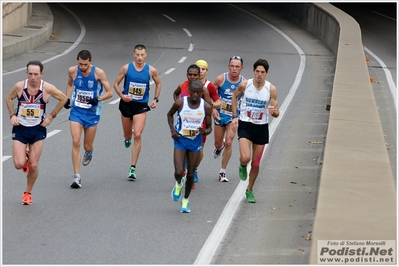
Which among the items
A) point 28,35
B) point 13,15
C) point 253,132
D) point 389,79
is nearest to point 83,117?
point 253,132

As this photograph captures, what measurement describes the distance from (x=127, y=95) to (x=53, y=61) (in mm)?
14633

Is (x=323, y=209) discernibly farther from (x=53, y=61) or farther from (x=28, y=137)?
(x=53, y=61)

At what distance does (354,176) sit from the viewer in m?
9.13

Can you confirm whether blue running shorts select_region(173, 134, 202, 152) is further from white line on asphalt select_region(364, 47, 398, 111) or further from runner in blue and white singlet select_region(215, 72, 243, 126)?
white line on asphalt select_region(364, 47, 398, 111)

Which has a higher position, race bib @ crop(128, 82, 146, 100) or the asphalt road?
race bib @ crop(128, 82, 146, 100)

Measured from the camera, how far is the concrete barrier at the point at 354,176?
7273 mm

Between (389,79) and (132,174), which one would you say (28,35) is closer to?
(389,79)

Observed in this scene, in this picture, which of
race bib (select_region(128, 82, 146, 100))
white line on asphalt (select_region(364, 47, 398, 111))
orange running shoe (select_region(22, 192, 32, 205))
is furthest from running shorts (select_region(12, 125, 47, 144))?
white line on asphalt (select_region(364, 47, 398, 111))

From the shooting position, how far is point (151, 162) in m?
13.7

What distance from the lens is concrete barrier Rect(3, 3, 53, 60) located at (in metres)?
27.5

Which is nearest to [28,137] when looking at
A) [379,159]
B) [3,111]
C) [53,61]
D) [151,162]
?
[151,162]

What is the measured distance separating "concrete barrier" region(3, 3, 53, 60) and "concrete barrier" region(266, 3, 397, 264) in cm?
1269

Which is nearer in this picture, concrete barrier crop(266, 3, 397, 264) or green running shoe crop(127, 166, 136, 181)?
concrete barrier crop(266, 3, 397, 264)

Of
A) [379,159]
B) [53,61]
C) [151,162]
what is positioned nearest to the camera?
[379,159]
